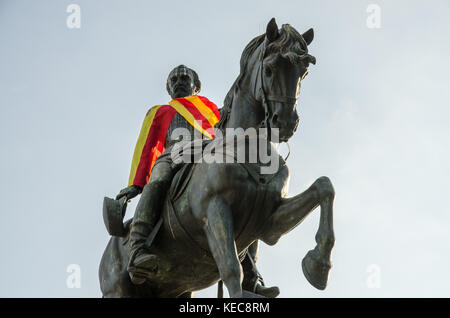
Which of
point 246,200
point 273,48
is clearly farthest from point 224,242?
point 273,48

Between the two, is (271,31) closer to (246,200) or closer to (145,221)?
(246,200)

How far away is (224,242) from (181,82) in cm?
486

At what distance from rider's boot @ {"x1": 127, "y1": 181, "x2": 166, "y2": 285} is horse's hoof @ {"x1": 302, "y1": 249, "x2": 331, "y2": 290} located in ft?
7.29

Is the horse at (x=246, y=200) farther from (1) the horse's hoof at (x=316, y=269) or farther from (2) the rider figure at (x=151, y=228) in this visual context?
(2) the rider figure at (x=151, y=228)

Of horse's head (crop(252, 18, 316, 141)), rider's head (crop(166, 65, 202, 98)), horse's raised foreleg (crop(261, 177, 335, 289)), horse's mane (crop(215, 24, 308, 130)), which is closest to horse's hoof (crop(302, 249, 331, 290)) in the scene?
horse's raised foreleg (crop(261, 177, 335, 289))

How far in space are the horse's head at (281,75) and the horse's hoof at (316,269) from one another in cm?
156

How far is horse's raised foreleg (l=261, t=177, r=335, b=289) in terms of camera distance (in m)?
10.6

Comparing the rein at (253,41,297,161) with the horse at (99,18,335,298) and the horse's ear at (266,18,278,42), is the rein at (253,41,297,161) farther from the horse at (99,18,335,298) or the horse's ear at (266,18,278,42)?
the horse's ear at (266,18,278,42)

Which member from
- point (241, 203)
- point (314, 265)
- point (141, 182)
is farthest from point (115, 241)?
point (314, 265)

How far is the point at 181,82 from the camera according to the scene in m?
15.0

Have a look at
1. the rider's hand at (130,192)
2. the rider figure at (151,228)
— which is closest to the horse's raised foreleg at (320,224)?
the rider figure at (151,228)

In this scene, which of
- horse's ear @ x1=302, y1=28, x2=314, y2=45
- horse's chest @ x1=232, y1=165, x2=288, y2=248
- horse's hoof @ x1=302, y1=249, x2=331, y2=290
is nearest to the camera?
horse's hoof @ x1=302, y1=249, x2=331, y2=290

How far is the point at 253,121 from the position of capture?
11.7 meters
